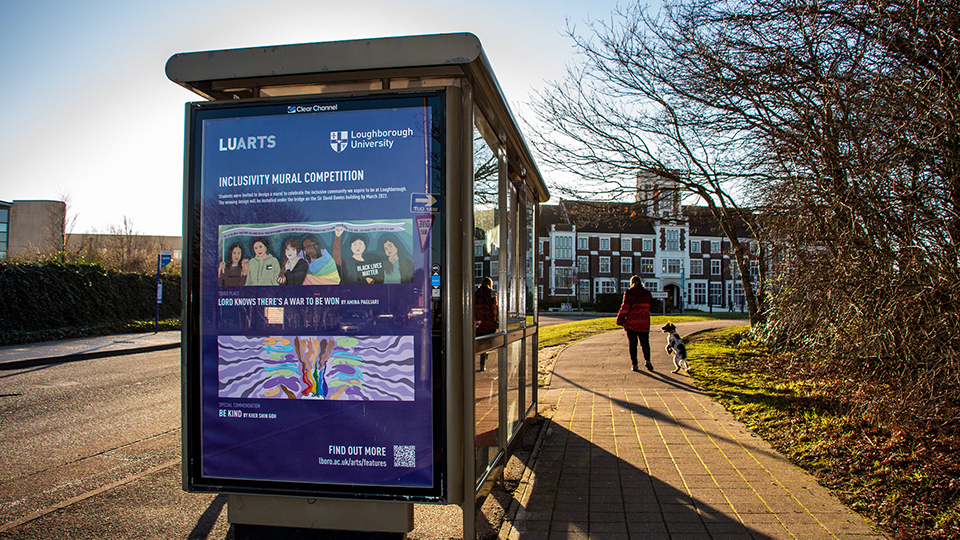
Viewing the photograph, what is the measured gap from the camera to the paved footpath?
367cm

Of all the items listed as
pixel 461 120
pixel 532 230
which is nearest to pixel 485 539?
pixel 461 120

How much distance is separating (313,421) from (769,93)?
6.46 metres

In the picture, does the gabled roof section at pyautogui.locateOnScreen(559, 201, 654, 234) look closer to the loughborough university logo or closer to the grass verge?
the grass verge

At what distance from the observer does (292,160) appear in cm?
318

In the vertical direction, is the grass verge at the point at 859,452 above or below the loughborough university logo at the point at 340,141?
below

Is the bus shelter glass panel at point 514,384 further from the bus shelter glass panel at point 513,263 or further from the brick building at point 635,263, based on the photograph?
the brick building at point 635,263

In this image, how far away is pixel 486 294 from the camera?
399 cm

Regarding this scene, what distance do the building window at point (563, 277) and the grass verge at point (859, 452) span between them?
57066 mm

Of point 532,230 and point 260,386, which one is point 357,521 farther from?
point 532,230

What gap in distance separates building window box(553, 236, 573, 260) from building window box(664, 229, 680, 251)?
11165 mm

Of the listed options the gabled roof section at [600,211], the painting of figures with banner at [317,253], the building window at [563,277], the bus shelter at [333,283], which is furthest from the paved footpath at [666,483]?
the building window at [563,277]

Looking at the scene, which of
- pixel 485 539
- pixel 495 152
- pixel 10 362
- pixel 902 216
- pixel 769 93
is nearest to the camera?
pixel 485 539

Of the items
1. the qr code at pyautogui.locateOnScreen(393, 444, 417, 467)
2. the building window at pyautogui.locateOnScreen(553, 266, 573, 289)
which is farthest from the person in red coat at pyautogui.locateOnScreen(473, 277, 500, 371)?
the building window at pyautogui.locateOnScreen(553, 266, 573, 289)

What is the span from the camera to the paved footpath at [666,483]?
3674 mm
